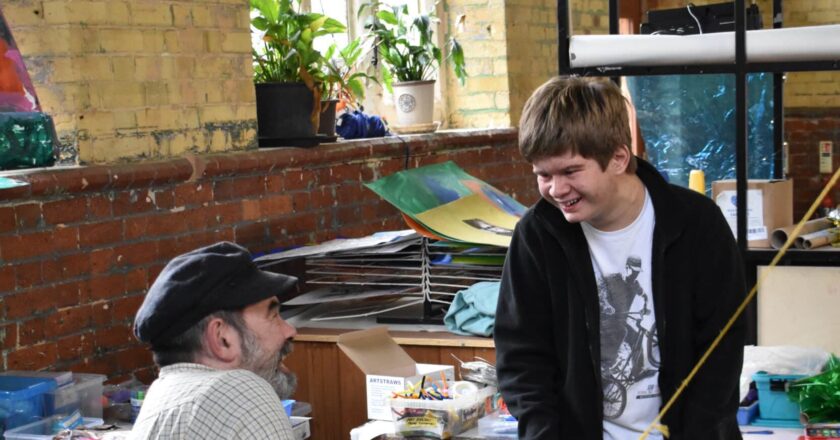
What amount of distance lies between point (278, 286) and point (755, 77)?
2.64 meters

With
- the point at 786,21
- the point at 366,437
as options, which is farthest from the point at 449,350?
the point at 786,21

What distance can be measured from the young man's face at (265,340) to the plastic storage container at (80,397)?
763 mm

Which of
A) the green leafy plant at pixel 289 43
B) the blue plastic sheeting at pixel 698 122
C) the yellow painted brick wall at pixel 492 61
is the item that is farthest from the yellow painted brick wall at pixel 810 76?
the green leafy plant at pixel 289 43

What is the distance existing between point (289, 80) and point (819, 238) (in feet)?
5.74

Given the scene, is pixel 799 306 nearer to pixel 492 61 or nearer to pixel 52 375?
pixel 52 375

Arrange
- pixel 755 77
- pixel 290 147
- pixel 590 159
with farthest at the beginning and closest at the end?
pixel 755 77 < pixel 290 147 < pixel 590 159

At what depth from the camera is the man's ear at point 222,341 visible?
1.98 meters

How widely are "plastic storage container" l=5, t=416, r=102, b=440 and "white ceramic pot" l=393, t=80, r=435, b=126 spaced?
2387 mm

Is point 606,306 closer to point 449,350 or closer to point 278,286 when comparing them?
point 278,286

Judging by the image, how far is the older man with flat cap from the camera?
72.0 inches

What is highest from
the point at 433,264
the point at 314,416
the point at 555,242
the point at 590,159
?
the point at 590,159

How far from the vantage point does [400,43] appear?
15.4 feet

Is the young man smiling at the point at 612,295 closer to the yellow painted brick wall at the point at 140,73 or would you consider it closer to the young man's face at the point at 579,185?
the young man's face at the point at 579,185

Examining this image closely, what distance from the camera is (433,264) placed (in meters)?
3.34
